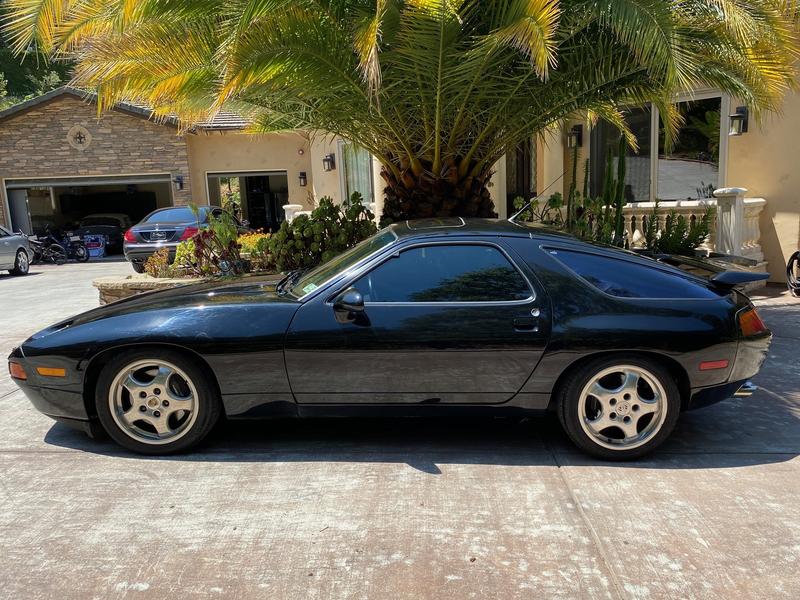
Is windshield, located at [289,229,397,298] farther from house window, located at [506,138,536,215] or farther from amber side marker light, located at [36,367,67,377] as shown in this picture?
house window, located at [506,138,536,215]

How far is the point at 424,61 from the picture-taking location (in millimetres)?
5789

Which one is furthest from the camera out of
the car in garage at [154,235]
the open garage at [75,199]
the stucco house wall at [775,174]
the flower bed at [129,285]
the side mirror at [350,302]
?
the open garage at [75,199]

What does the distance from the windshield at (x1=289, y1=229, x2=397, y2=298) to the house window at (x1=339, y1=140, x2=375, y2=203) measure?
368 inches

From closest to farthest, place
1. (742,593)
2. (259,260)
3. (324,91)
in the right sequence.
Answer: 1. (742,593)
2. (324,91)
3. (259,260)

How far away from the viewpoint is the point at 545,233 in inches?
174

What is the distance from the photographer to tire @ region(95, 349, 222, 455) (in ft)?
13.4

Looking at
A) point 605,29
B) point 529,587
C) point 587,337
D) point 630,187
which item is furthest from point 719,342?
point 630,187

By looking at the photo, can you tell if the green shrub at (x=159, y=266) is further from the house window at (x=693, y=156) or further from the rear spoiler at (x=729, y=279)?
the house window at (x=693, y=156)

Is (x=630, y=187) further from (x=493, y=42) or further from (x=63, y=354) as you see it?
(x=63, y=354)

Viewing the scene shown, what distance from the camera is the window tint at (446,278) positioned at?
4113mm

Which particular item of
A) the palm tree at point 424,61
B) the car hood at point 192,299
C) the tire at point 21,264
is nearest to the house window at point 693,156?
the palm tree at point 424,61

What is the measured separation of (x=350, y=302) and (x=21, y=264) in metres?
16.0

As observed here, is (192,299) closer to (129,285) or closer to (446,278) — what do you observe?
(446,278)

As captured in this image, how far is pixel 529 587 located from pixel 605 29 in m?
5.33
